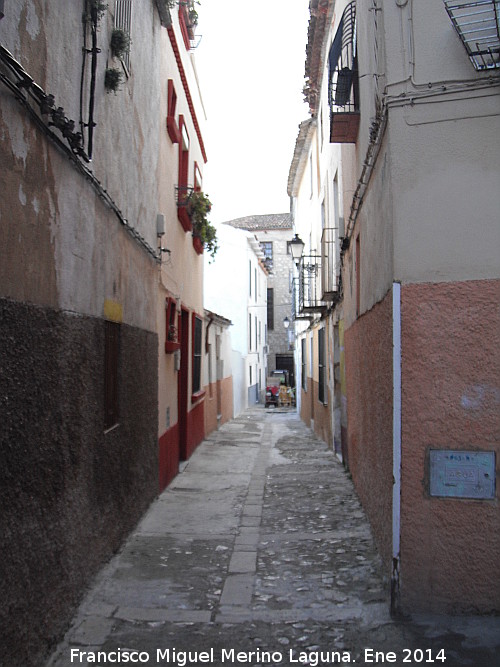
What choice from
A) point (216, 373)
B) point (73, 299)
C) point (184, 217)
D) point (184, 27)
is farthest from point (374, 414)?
point (216, 373)

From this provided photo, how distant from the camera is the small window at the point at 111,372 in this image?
5.56 metres

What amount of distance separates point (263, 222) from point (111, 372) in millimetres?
38417

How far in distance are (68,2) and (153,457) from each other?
5021mm

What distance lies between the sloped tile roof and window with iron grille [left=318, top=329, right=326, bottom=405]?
1108 inches

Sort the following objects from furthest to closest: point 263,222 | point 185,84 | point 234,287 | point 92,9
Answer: point 263,222 → point 234,287 → point 185,84 → point 92,9

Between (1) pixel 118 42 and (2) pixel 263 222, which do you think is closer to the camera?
(1) pixel 118 42

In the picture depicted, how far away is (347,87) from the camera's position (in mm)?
7031

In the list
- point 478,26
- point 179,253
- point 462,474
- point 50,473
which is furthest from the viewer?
point 179,253

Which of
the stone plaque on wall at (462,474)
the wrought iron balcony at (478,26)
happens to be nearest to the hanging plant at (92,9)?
the wrought iron balcony at (478,26)

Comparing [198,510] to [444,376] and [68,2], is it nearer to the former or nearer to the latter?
[444,376]

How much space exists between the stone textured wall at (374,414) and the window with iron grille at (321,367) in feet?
17.7

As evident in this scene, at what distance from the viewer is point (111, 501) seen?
219 inches

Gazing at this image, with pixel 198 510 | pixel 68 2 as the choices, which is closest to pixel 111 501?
pixel 198 510

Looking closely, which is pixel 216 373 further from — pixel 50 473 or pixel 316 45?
pixel 50 473
